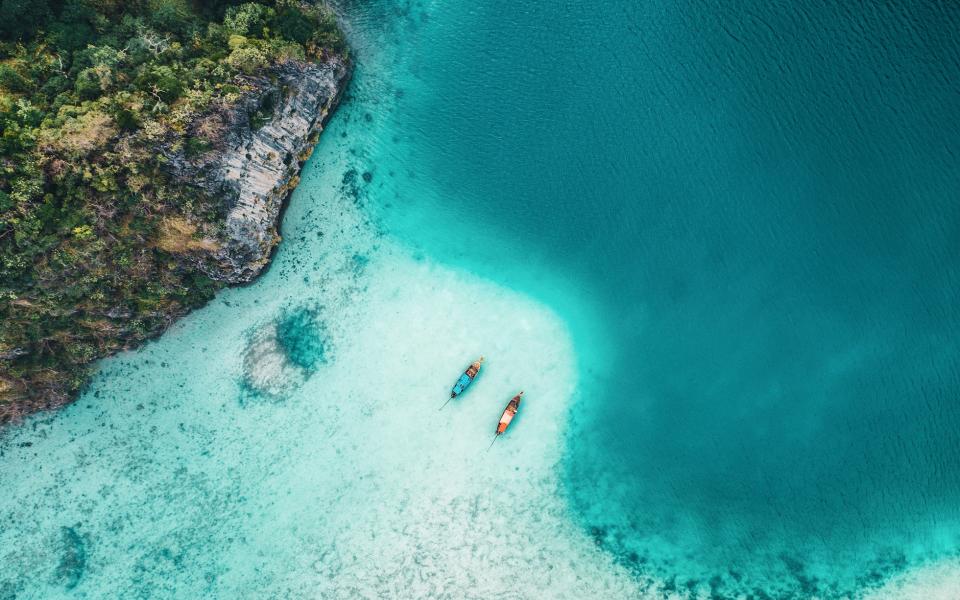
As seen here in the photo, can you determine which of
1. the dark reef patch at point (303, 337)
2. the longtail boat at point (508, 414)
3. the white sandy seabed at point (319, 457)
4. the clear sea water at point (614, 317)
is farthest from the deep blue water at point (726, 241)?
the dark reef patch at point (303, 337)


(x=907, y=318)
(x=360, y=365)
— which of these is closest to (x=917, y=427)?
(x=907, y=318)

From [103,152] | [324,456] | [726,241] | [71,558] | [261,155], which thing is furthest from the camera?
[726,241]

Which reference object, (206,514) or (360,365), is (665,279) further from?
(206,514)

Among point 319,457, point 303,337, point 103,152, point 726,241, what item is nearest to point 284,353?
point 303,337

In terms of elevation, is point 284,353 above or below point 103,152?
below

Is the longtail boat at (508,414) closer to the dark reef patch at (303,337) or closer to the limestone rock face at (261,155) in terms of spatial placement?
the dark reef patch at (303,337)

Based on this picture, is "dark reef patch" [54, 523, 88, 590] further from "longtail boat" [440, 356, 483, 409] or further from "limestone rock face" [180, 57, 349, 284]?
"longtail boat" [440, 356, 483, 409]

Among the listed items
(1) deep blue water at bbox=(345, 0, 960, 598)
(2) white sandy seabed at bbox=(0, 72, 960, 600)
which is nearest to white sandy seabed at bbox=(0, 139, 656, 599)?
(2) white sandy seabed at bbox=(0, 72, 960, 600)

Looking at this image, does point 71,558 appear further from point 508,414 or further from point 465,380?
point 508,414
